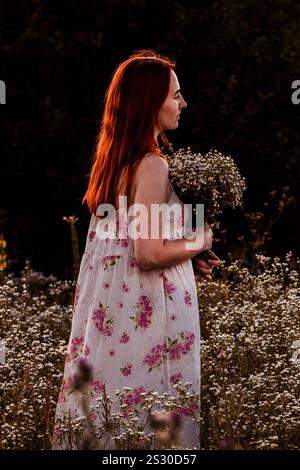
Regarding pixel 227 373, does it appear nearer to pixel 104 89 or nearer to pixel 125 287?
pixel 125 287

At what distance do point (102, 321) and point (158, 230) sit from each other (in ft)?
1.43

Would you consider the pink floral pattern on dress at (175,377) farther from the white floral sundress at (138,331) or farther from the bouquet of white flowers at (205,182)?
the bouquet of white flowers at (205,182)

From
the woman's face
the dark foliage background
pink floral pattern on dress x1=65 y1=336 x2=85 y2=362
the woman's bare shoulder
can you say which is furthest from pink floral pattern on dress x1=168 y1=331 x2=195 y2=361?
A: the dark foliage background

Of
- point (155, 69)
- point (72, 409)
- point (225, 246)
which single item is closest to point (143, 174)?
point (155, 69)

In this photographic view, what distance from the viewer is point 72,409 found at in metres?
4.30

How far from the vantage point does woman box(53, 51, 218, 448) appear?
13.7 ft

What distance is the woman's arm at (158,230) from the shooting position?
405 centimetres

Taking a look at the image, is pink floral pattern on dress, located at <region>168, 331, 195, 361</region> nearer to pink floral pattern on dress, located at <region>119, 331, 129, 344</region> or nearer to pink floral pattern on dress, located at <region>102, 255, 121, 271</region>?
pink floral pattern on dress, located at <region>119, 331, 129, 344</region>

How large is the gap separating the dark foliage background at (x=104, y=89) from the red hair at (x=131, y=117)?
12.7 feet

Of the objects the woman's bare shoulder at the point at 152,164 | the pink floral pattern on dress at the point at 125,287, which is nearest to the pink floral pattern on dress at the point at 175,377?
the pink floral pattern on dress at the point at 125,287

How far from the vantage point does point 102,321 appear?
4.23 meters

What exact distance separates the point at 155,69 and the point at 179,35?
4236 millimetres

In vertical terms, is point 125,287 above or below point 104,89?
below

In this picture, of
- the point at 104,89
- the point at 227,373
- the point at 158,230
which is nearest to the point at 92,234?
the point at 158,230
